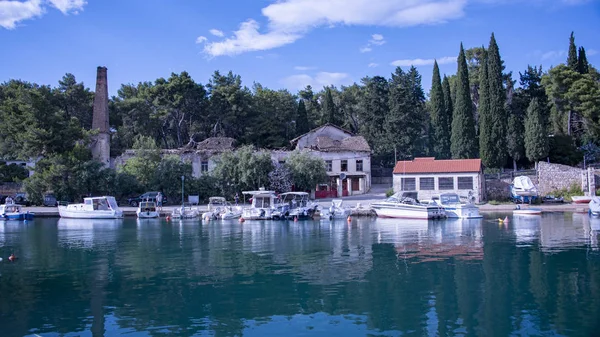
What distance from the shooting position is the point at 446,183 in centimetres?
5081

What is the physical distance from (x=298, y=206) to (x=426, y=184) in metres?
13.9

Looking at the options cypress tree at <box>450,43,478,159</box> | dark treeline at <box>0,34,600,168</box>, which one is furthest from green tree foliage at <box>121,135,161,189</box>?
cypress tree at <box>450,43,478,159</box>

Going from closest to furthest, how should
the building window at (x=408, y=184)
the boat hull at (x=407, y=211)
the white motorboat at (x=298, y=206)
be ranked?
the boat hull at (x=407, y=211), the white motorboat at (x=298, y=206), the building window at (x=408, y=184)

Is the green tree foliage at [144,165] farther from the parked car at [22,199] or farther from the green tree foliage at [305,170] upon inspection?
the green tree foliage at [305,170]

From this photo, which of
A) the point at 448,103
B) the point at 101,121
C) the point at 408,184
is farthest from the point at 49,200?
the point at 448,103

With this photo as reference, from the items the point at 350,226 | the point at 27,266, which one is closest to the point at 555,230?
the point at 350,226

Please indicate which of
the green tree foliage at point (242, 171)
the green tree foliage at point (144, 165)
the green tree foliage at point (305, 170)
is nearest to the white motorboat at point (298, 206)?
the green tree foliage at point (242, 171)

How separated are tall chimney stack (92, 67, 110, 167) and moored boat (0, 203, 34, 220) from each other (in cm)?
1406

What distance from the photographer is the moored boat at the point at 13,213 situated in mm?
44219

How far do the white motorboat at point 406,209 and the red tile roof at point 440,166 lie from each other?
22.5 ft

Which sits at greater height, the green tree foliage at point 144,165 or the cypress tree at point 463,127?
the cypress tree at point 463,127

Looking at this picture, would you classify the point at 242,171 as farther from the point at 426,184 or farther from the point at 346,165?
the point at 426,184

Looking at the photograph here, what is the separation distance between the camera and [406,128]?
64875mm

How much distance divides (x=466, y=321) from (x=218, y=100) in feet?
189
